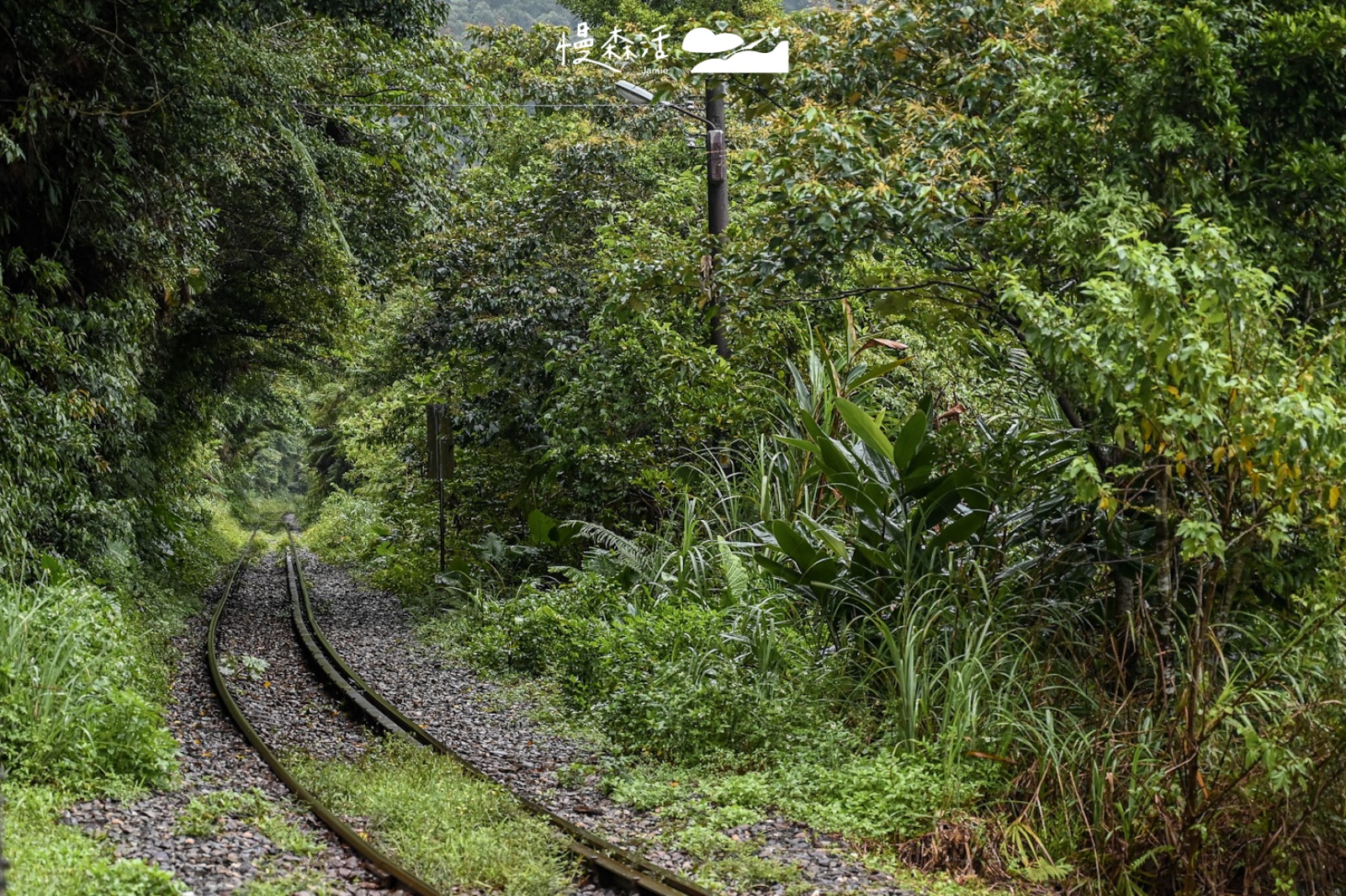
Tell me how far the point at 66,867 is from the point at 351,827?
1.82m

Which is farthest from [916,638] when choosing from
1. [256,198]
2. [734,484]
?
[256,198]

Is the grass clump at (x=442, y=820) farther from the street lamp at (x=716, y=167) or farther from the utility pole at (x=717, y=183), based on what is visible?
the street lamp at (x=716, y=167)

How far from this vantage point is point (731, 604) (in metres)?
10.3

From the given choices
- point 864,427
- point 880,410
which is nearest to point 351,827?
point 864,427

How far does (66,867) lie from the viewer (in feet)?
17.2

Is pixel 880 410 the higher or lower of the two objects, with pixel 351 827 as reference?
higher

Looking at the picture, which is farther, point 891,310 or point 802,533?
point 802,533

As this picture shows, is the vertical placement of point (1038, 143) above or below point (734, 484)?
above

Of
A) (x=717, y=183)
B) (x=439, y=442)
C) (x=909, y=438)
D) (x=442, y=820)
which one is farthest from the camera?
(x=439, y=442)

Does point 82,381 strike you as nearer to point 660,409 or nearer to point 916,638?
point 660,409

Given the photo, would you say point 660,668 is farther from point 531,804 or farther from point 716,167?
point 716,167

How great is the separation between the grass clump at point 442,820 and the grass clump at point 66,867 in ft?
4.42

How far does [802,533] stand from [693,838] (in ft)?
10.9

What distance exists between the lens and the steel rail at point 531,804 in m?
5.81
